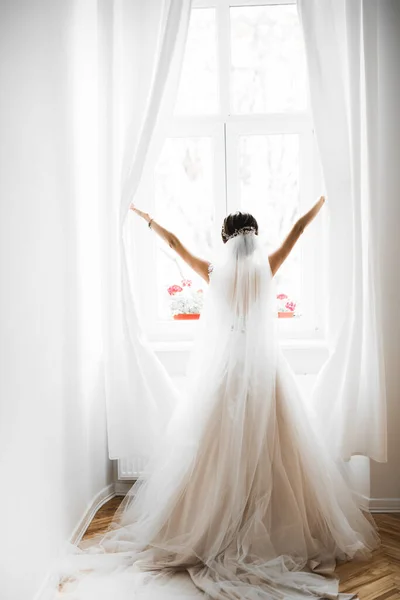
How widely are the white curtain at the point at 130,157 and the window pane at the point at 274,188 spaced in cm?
79

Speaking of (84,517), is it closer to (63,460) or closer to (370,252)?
(63,460)

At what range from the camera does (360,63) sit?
106 inches

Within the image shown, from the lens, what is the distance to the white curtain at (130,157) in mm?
2768

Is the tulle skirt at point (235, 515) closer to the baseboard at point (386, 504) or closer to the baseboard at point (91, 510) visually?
the baseboard at point (91, 510)

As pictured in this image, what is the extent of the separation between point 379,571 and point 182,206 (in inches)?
88.0

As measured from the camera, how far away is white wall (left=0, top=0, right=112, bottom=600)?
70.6 inches

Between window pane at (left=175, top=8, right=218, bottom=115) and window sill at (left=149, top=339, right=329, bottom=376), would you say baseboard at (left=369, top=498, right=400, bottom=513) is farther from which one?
window pane at (left=175, top=8, right=218, bottom=115)

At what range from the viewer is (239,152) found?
3438 mm

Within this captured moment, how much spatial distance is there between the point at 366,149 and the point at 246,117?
926 mm

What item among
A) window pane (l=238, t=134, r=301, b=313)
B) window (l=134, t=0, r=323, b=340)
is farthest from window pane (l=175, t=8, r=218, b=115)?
window pane (l=238, t=134, r=301, b=313)

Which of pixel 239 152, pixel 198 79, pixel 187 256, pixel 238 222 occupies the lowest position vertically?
pixel 187 256

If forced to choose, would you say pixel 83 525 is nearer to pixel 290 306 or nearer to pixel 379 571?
pixel 379 571

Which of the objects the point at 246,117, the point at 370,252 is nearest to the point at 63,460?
the point at 370,252

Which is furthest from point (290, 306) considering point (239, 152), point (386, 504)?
point (386, 504)
